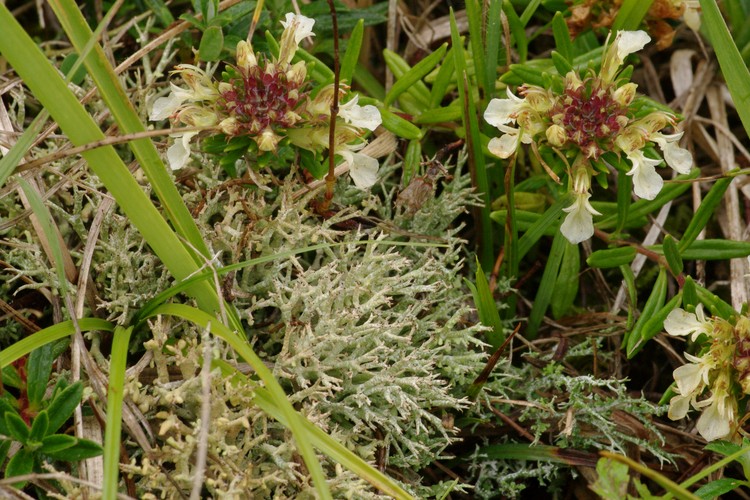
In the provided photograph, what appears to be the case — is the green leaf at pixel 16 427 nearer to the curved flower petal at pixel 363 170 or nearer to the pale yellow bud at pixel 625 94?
the curved flower petal at pixel 363 170

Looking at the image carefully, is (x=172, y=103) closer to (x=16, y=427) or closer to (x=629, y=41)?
(x=16, y=427)

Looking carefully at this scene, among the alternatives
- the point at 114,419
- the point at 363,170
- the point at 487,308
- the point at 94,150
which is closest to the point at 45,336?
the point at 114,419

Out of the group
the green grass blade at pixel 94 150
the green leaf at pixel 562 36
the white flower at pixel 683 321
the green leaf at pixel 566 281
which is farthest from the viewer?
the green leaf at pixel 566 281

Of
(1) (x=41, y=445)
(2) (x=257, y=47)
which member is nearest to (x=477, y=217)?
(2) (x=257, y=47)

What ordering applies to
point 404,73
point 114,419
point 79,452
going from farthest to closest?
point 404,73 → point 79,452 → point 114,419

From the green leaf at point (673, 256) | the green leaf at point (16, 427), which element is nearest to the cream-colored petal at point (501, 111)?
the green leaf at point (673, 256)
